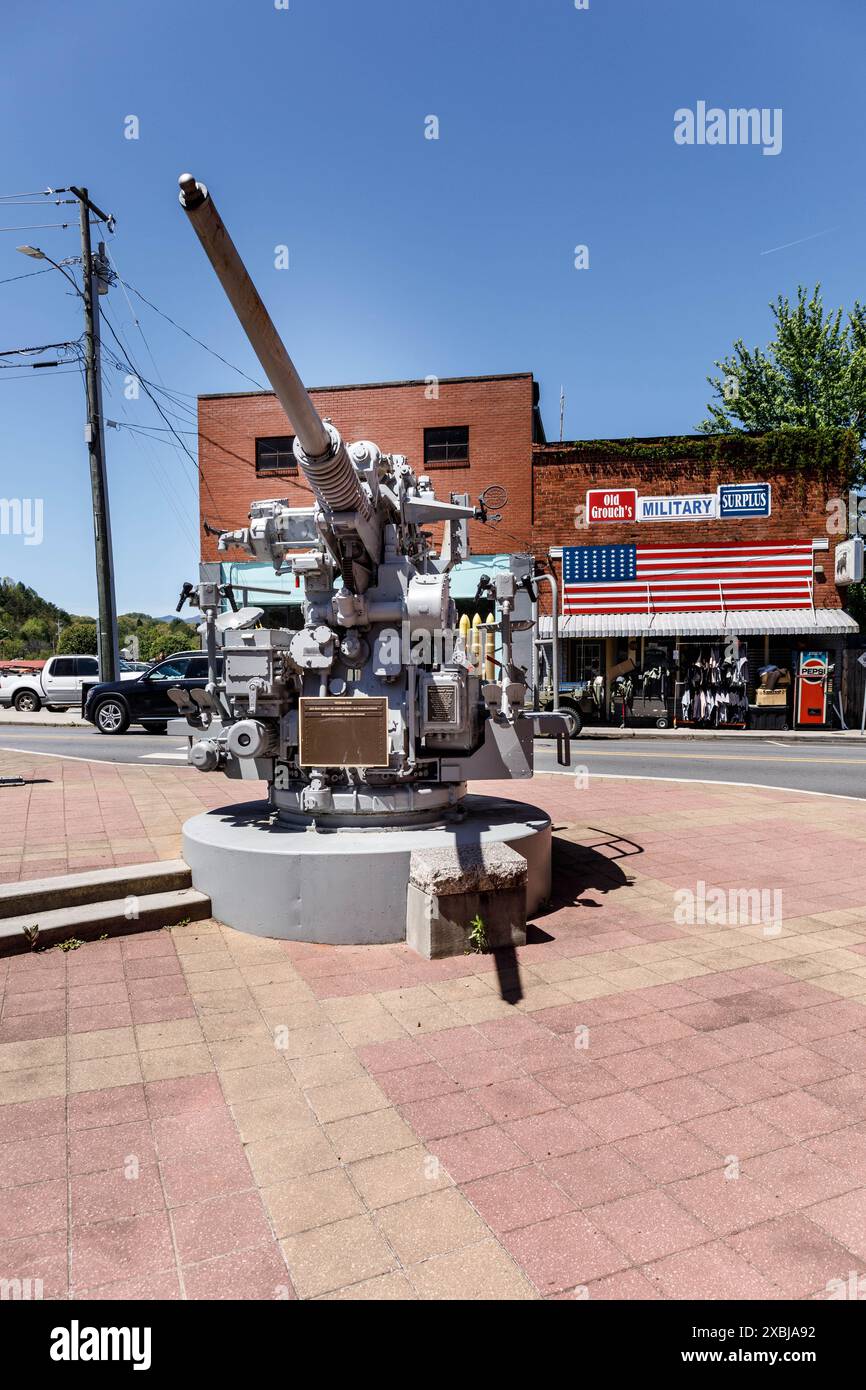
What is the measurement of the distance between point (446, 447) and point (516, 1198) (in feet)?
81.1

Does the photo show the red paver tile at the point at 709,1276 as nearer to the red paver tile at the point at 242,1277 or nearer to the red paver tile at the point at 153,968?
the red paver tile at the point at 242,1277

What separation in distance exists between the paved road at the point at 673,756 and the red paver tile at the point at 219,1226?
1109 centimetres

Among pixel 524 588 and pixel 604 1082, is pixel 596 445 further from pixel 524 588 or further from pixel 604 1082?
pixel 604 1082

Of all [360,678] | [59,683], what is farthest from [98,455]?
[360,678]

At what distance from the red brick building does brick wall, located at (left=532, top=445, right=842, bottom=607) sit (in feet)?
0.10

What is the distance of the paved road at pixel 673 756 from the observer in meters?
13.7

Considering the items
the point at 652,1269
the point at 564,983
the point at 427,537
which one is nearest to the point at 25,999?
the point at 564,983

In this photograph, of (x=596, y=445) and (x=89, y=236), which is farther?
(x=596, y=445)

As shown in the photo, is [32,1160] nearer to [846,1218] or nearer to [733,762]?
[846,1218]

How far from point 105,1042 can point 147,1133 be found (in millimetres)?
949

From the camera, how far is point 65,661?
27734mm

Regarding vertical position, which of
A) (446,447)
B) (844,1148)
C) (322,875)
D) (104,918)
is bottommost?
(844,1148)

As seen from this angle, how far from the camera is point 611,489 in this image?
24688mm

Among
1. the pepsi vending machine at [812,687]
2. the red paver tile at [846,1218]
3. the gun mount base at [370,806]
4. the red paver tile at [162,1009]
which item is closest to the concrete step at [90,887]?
the gun mount base at [370,806]
